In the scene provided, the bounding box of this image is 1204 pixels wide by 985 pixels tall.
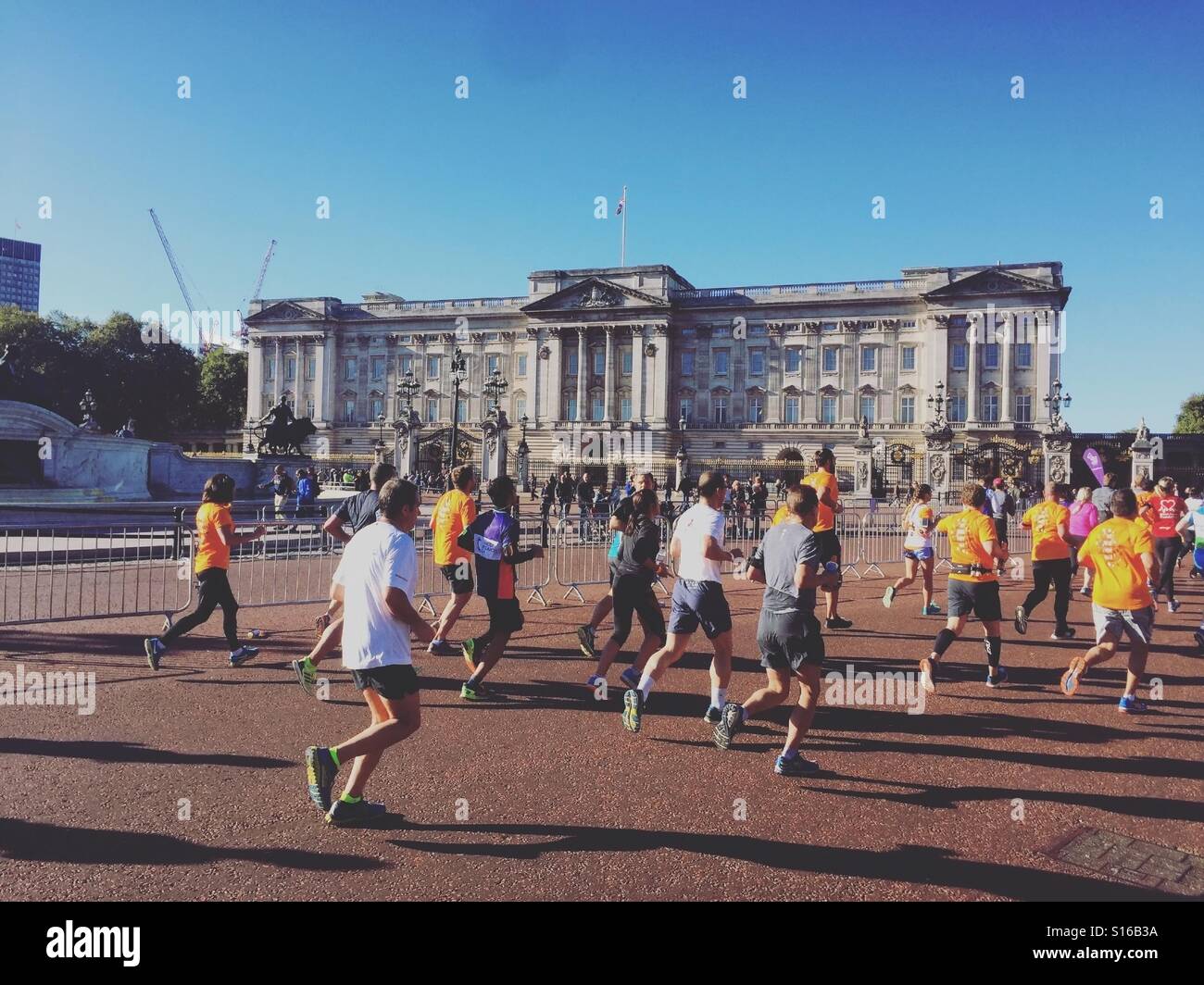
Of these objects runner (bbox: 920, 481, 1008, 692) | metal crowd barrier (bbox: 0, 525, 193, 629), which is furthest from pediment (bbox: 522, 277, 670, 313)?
runner (bbox: 920, 481, 1008, 692)

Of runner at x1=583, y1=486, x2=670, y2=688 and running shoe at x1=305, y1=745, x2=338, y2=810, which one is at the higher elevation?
runner at x1=583, y1=486, x2=670, y2=688

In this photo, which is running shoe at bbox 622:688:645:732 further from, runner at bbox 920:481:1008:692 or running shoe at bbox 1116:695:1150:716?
running shoe at bbox 1116:695:1150:716

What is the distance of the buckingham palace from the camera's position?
2327 inches

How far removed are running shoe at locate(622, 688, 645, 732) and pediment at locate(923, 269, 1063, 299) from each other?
Answer: 5922 centimetres

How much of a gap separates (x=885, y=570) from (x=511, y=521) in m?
12.2

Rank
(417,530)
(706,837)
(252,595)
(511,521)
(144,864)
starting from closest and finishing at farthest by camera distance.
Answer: (144,864) < (706,837) < (511,521) < (252,595) < (417,530)

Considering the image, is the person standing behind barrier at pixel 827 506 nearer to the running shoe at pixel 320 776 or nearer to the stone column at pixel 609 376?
the running shoe at pixel 320 776

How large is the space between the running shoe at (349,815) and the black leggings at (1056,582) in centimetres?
836

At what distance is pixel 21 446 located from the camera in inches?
958

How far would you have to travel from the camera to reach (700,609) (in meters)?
6.54

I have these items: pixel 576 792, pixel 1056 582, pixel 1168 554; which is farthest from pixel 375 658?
pixel 1168 554
